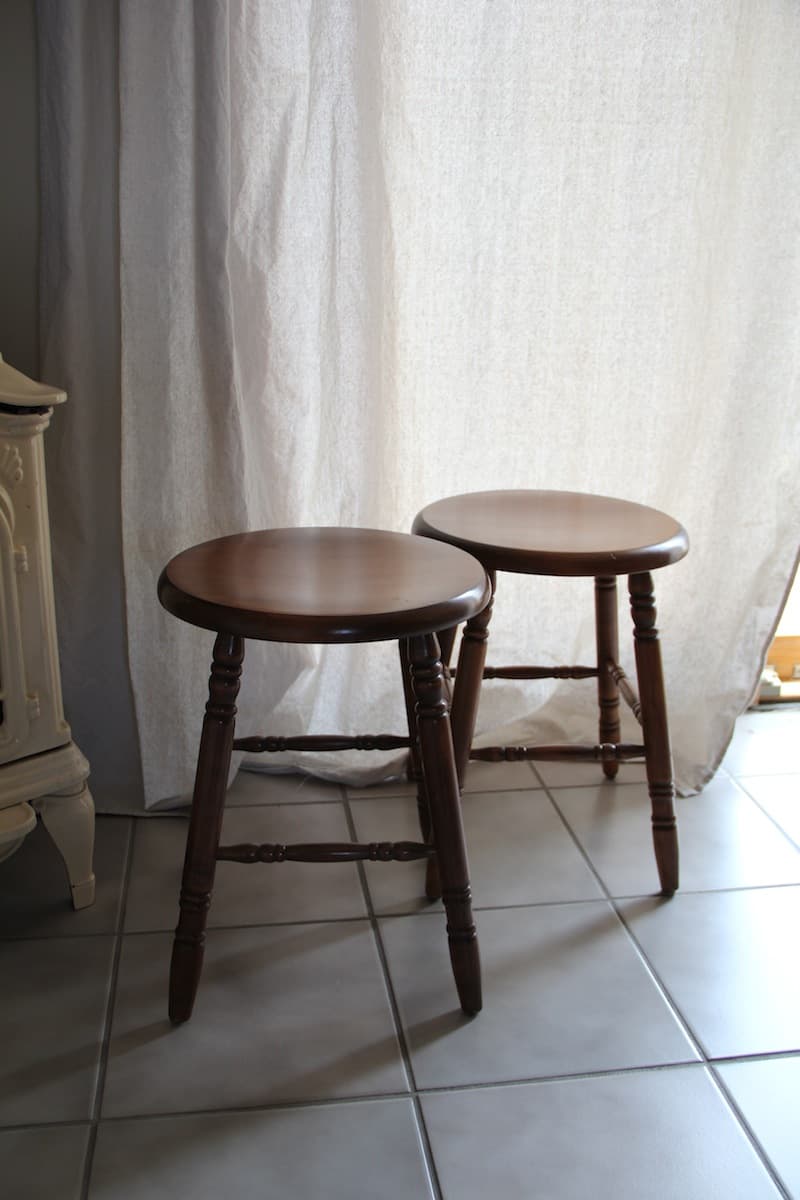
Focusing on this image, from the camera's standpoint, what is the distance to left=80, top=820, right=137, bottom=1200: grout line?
1.25 meters

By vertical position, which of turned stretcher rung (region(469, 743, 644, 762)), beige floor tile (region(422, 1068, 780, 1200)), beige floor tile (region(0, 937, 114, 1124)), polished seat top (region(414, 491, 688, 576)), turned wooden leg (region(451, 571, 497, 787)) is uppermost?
polished seat top (region(414, 491, 688, 576))

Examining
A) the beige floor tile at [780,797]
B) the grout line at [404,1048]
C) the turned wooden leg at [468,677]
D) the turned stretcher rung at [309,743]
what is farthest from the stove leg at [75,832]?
the beige floor tile at [780,797]

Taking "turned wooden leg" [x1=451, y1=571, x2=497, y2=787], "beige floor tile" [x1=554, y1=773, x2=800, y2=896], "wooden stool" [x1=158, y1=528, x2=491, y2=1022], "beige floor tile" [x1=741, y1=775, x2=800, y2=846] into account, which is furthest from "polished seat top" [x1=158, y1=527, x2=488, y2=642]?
"beige floor tile" [x1=741, y1=775, x2=800, y2=846]

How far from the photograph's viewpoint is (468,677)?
63.6 inches

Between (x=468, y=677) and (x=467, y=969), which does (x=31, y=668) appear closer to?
(x=468, y=677)

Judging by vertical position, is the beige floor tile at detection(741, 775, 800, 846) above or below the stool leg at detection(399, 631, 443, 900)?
below

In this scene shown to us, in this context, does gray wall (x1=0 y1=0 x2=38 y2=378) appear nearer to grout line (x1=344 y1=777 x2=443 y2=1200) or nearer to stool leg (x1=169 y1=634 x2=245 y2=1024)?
stool leg (x1=169 y1=634 x2=245 y2=1024)

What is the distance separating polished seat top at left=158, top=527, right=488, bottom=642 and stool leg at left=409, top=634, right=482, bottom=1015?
75 millimetres

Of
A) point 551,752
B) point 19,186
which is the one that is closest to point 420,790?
point 551,752

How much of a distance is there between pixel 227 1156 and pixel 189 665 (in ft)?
2.73

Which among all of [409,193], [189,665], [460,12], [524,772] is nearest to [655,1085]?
[524,772]

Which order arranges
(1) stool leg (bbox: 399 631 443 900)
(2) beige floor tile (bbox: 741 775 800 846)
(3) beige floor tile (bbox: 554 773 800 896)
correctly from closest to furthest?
(1) stool leg (bbox: 399 631 443 900)
(3) beige floor tile (bbox: 554 773 800 896)
(2) beige floor tile (bbox: 741 775 800 846)

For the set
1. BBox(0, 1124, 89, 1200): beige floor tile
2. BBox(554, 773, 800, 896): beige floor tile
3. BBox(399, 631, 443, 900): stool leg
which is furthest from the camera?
BBox(554, 773, 800, 896): beige floor tile

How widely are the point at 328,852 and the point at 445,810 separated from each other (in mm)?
172
